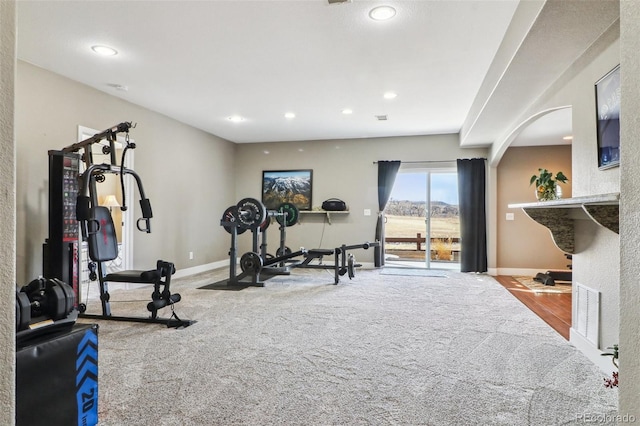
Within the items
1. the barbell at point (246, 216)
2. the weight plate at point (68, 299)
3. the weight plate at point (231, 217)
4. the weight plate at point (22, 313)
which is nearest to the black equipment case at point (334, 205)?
the barbell at point (246, 216)

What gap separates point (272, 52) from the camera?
11.5 feet

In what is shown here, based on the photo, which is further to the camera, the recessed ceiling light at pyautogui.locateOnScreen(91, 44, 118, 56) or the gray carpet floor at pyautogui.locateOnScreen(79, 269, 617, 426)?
the recessed ceiling light at pyautogui.locateOnScreen(91, 44, 118, 56)

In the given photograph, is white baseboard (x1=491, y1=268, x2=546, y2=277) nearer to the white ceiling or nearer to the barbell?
the white ceiling

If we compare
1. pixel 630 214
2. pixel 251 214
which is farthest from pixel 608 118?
pixel 251 214

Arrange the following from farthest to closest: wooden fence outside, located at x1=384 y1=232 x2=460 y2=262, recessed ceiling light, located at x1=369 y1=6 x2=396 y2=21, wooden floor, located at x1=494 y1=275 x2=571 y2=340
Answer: wooden fence outside, located at x1=384 y1=232 x2=460 y2=262 → wooden floor, located at x1=494 y1=275 x2=571 y2=340 → recessed ceiling light, located at x1=369 y1=6 x2=396 y2=21

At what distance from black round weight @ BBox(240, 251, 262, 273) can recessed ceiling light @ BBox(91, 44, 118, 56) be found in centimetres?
302

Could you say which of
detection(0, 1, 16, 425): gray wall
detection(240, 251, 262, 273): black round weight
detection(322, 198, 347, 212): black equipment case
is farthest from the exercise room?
detection(322, 198, 347, 212): black equipment case

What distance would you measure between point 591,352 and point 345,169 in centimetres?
541

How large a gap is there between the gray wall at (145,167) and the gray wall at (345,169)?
1.14 meters

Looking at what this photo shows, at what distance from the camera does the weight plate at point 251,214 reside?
17.9 ft

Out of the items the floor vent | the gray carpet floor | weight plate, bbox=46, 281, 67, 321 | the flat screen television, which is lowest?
the gray carpet floor

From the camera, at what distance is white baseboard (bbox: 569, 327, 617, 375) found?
2.36 metres

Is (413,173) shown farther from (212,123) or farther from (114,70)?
(114,70)

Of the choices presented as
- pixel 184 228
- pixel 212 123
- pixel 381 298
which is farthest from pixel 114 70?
pixel 381 298
